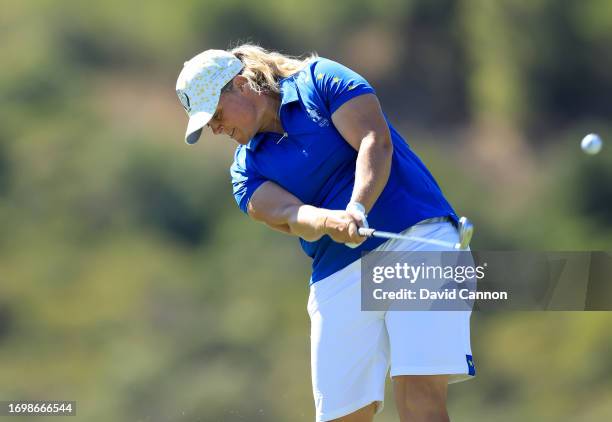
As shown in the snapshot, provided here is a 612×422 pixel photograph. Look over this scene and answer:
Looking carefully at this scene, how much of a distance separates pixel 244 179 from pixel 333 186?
289mm

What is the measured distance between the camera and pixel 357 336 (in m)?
3.59

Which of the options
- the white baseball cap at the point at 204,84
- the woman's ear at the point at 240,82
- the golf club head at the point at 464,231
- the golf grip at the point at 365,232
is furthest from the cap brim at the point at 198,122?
the golf club head at the point at 464,231

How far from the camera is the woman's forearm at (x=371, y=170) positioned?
3436 millimetres

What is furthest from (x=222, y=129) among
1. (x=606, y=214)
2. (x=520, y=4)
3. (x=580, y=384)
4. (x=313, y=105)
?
(x=520, y=4)

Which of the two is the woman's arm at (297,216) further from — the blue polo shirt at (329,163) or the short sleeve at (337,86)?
the short sleeve at (337,86)

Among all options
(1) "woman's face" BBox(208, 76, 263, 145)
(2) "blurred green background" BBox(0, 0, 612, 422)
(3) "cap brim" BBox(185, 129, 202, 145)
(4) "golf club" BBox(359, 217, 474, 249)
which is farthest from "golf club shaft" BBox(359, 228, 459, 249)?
(2) "blurred green background" BBox(0, 0, 612, 422)

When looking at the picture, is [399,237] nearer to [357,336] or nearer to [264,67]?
[357,336]

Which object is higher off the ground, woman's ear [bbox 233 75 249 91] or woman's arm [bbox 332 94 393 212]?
woman's ear [bbox 233 75 249 91]

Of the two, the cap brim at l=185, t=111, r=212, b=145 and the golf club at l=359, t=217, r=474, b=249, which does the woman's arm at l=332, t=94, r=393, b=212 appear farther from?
the cap brim at l=185, t=111, r=212, b=145

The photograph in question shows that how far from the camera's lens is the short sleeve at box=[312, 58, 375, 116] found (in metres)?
3.56

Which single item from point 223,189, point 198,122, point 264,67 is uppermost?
point 223,189

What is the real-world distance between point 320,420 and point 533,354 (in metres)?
6.32

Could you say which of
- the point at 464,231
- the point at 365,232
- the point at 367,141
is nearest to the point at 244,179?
the point at 367,141

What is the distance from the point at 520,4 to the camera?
36.6 ft
